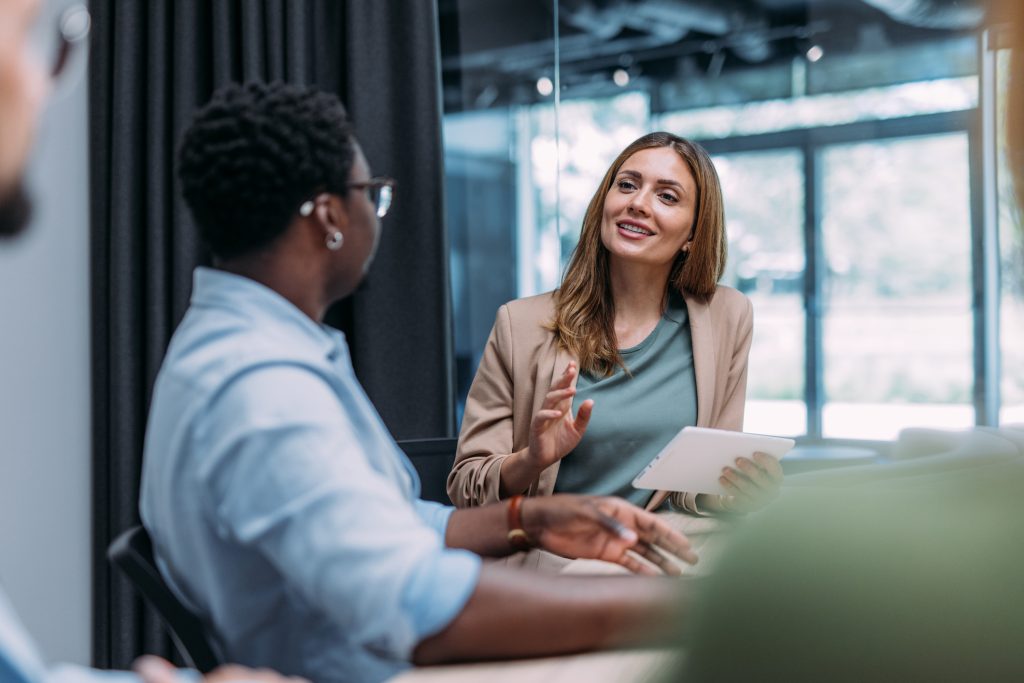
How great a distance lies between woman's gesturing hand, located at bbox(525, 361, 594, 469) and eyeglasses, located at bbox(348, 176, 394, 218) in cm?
61

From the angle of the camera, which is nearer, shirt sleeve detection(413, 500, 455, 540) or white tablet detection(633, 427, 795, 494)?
shirt sleeve detection(413, 500, 455, 540)

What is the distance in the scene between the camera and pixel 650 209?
2215mm

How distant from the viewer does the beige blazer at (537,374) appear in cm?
207

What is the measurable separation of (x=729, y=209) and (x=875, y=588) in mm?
5349

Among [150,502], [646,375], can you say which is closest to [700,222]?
[646,375]

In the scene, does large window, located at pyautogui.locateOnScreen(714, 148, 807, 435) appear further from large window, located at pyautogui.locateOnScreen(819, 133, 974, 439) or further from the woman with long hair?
the woman with long hair

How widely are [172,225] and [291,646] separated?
220 cm

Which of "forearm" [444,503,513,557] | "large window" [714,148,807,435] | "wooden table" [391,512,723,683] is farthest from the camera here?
"large window" [714,148,807,435]

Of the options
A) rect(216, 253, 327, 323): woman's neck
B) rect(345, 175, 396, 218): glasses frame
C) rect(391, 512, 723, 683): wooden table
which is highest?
rect(345, 175, 396, 218): glasses frame

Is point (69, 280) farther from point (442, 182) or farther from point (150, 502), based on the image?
point (150, 502)

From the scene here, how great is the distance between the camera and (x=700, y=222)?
7.48 ft

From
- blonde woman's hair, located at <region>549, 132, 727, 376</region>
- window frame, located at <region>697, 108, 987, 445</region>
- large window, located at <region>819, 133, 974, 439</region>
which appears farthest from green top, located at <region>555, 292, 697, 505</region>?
large window, located at <region>819, 133, 974, 439</region>

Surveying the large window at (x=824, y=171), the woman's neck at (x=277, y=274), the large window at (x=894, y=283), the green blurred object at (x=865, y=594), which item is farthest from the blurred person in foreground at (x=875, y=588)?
the large window at (x=894, y=283)

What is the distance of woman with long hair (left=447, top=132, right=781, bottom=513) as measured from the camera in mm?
2029
